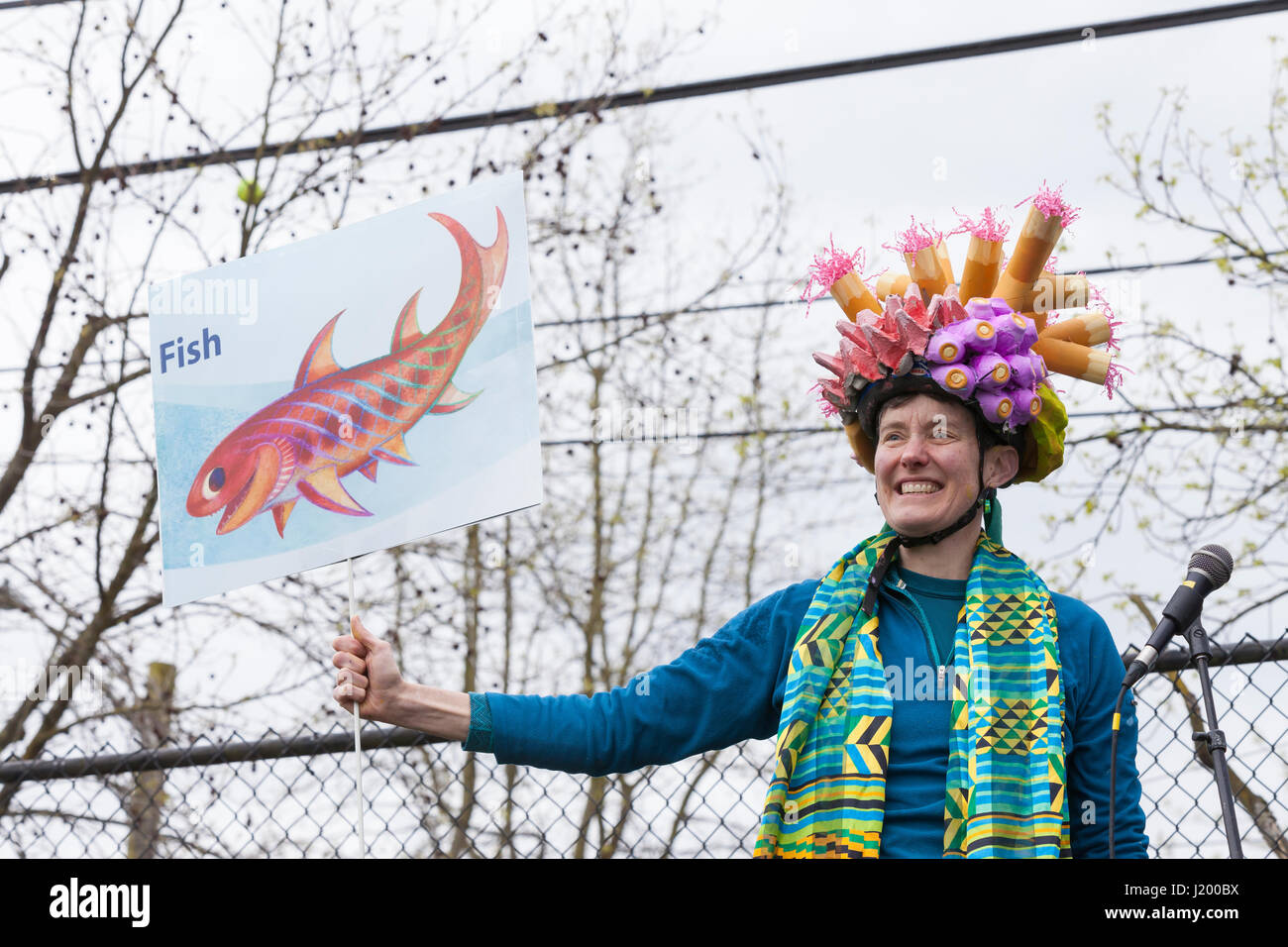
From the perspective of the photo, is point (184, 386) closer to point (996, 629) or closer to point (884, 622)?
point (884, 622)

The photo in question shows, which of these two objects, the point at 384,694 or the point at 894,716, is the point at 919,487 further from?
the point at 384,694

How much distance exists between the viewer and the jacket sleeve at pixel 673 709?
2.52 metres

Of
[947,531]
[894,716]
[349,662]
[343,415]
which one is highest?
[343,415]

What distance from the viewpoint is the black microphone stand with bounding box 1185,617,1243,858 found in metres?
2.24

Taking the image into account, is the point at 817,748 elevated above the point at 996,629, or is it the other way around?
the point at 996,629

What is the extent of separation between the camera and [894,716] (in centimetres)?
258

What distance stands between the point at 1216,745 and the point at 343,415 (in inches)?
64.5

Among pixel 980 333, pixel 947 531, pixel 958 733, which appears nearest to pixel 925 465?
pixel 947 531

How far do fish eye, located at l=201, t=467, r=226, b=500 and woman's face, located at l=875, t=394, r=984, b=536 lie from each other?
126cm

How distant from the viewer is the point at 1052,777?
2.45 metres

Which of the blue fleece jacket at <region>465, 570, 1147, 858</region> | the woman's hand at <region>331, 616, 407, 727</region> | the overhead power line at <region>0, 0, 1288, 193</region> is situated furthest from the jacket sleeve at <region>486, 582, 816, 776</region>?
the overhead power line at <region>0, 0, 1288, 193</region>

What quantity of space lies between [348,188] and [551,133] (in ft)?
3.84
